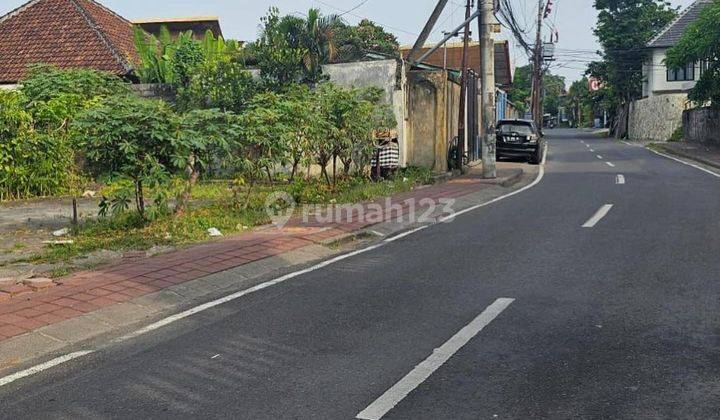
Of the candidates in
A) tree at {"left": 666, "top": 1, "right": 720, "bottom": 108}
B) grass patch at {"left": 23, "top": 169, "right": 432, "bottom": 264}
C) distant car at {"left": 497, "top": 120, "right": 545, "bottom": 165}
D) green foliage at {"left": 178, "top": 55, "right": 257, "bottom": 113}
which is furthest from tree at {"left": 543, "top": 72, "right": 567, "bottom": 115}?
grass patch at {"left": 23, "top": 169, "right": 432, "bottom": 264}

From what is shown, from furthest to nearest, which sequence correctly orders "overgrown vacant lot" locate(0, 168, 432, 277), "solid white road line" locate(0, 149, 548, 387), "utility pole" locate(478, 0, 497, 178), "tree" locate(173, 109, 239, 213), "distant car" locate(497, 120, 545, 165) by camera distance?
"distant car" locate(497, 120, 545, 165) → "utility pole" locate(478, 0, 497, 178) → "tree" locate(173, 109, 239, 213) → "overgrown vacant lot" locate(0, 168, 432, 277) → "solid white road line" locate(0, 149, 548, 387)

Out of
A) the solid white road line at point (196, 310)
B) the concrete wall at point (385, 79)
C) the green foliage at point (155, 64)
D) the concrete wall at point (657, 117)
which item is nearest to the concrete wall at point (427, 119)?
the concrete wall at point (385, 79)

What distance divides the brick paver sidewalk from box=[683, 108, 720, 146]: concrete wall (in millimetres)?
29102

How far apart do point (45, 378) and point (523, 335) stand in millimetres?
3561

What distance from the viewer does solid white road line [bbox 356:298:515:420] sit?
433cm

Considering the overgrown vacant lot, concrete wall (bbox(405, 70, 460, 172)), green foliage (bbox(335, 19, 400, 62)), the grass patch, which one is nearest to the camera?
the overgrown vacant lot

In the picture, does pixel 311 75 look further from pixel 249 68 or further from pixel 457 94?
pixel 457 94

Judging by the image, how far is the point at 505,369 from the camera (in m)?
4.96

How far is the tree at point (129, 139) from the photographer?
32.3 feet

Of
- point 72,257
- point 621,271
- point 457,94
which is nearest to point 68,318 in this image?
point 72,257

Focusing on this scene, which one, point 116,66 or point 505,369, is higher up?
point 116,66

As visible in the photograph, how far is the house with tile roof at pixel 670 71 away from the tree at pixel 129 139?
156 feet

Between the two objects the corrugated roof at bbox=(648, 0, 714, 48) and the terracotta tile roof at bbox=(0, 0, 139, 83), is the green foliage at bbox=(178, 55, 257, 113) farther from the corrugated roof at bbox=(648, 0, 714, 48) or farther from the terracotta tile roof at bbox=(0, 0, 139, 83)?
the corrugated roof at bbox=(648, 0, 714, 48)

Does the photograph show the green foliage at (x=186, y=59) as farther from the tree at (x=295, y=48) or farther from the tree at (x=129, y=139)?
the tree at (x=129, y=139)
